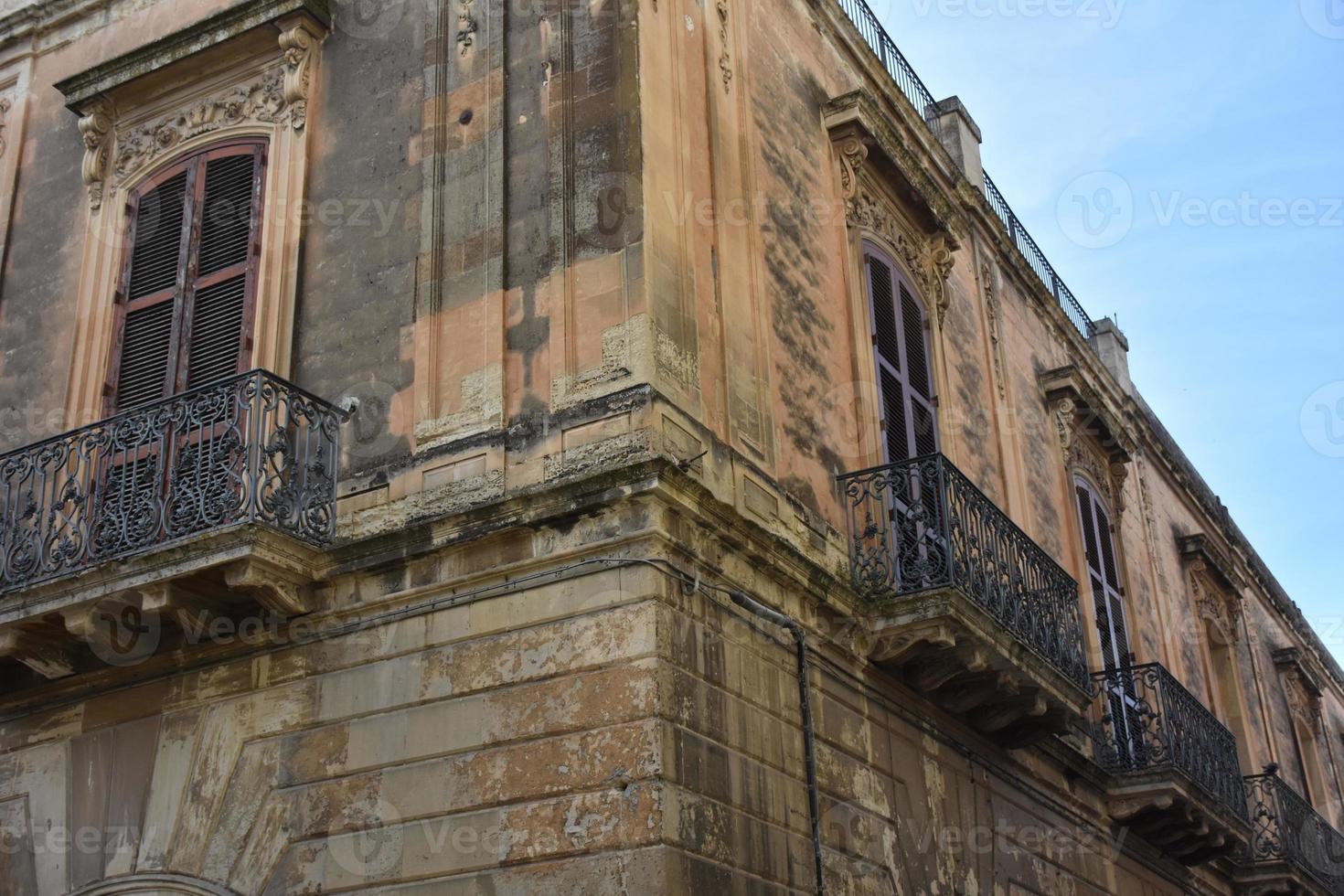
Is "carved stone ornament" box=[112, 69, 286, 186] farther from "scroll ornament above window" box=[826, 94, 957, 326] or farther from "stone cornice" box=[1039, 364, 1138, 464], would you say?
"stone cornice" box=[1039, 364, 1138, 464]

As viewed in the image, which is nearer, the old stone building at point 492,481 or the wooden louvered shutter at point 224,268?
the old stone building at point 492,481

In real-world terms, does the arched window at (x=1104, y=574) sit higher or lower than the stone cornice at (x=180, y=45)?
lower

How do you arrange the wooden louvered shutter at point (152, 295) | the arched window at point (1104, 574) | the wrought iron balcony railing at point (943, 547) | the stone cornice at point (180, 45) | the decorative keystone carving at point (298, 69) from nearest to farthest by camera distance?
the wrought iron balcony railing at point (943, 547) < the wooden louvered shutter at point (152, 295) < the decorative keystone carving at point (298, 69) < the stone cornice at point (180, 45) < the arched window at point (1104, 574)

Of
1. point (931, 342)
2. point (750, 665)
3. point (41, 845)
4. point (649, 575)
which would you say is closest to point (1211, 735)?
point (931, 342)

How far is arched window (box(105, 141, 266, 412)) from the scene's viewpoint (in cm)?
988

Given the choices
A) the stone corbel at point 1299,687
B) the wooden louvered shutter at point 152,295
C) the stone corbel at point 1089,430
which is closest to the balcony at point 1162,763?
the stone corbel at point 1089,430

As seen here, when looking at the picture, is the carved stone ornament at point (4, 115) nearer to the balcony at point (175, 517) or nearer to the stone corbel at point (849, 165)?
the balcony at point (175, 517)

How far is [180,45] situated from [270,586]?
4.17 meters

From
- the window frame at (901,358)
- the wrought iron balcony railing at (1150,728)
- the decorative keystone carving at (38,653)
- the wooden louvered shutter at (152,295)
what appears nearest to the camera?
the decorative keystone carving at (38,653)

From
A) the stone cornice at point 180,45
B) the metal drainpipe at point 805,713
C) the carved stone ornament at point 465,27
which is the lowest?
the metal drainpipe at point 805,713

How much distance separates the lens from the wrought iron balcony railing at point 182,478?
8336mm

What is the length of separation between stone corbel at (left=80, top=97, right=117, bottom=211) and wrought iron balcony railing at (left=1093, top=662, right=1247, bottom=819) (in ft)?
27.8

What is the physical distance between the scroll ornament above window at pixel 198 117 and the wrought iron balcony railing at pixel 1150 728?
305 inches

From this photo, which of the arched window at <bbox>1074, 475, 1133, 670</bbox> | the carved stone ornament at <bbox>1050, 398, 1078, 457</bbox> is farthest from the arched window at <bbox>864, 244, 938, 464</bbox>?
the arched window at <bbox>1074, 475, 1133, 670</bbox>
